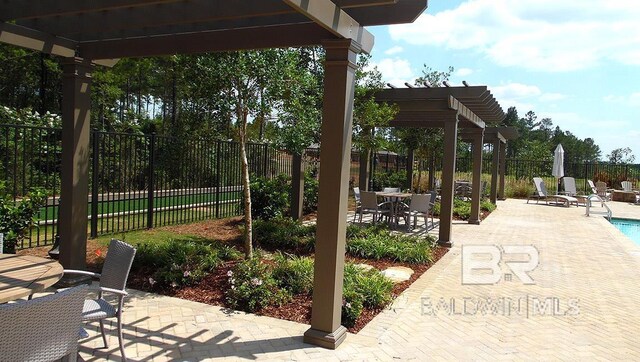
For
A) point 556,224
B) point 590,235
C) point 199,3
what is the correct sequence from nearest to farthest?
point 199,3
point 590,235
point 556,224

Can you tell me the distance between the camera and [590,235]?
10.2 metres

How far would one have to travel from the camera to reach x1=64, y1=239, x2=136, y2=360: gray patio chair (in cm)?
296

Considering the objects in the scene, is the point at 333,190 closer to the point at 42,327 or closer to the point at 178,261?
the point at 42,327

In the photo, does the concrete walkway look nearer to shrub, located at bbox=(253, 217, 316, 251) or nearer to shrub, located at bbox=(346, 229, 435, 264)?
shrub, located at bbox=(346, 229, 435, 264)

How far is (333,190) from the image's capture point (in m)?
3.51

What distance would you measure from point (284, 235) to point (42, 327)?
16.9 ft

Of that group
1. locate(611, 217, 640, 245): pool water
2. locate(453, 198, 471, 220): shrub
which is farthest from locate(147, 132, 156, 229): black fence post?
locate(611, 217, 640, 245): pool water

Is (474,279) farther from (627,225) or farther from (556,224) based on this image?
(627,225)

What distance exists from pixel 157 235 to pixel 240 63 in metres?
4.13

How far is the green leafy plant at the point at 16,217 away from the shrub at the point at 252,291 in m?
3.07

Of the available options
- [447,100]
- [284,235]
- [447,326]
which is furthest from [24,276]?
[447,100]

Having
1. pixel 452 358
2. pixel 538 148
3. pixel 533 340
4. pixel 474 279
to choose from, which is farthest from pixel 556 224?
pixel 538 148

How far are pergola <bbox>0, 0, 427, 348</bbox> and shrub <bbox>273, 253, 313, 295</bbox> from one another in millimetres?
1117

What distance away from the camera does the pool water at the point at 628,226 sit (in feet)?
39.6
